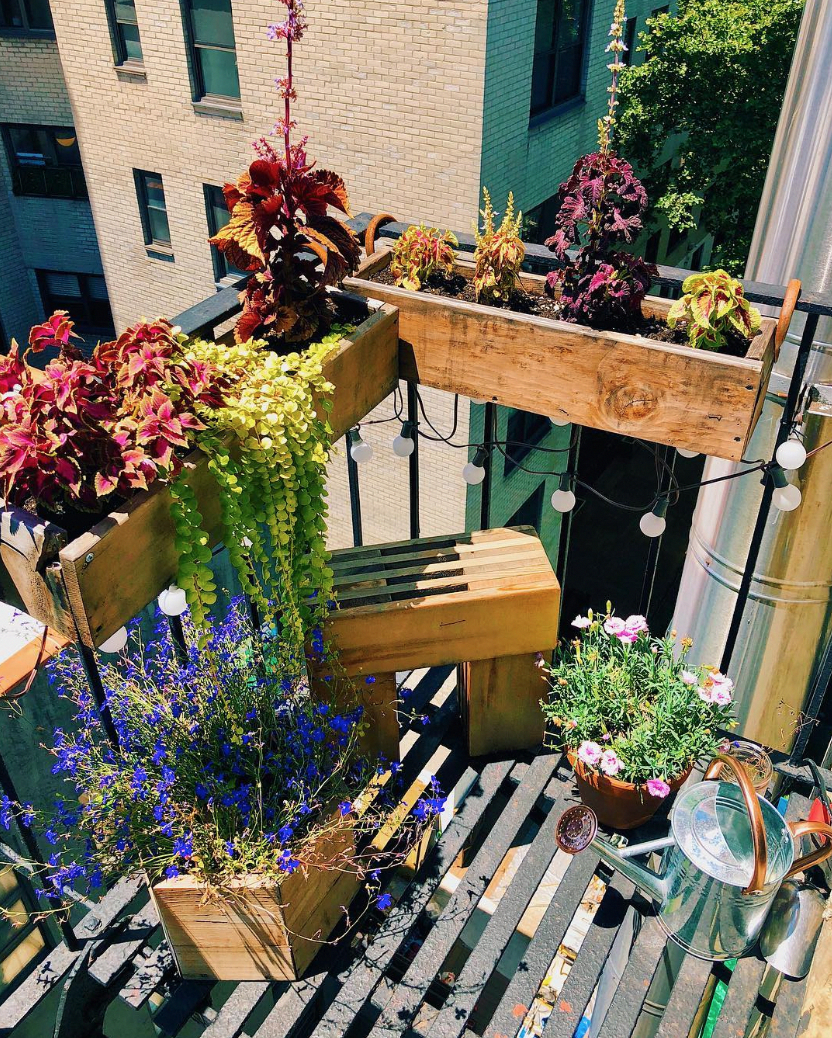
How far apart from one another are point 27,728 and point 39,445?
6.05m

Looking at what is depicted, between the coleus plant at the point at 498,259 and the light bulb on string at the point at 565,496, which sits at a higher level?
the coleus plant at the point at 498,259

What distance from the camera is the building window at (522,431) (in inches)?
430

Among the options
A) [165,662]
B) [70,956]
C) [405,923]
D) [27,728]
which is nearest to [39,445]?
[165,662]

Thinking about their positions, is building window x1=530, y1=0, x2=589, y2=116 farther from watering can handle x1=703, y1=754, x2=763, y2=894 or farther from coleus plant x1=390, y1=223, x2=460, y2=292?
watering can handle x1=703, y1=754, x2=763, y2=894

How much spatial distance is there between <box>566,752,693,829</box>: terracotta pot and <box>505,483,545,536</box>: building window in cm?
963

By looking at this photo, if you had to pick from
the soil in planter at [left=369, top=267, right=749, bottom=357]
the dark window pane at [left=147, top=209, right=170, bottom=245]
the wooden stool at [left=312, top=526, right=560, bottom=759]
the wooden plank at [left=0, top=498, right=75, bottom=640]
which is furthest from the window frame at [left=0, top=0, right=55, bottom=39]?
the wooden plank at [left=0, top=498, right=75, bottom=640]

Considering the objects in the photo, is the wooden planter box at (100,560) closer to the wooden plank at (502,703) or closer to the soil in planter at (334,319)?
the soil in planter at (334,319)

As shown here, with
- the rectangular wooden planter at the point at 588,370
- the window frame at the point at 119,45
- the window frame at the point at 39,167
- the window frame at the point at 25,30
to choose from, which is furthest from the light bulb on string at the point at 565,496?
the window frame at the point at 25,30

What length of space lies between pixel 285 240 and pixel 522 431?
30.2 feet

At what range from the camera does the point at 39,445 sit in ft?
5.90

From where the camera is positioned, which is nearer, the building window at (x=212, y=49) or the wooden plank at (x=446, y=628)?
the wooden plank at (x=446, y=628)

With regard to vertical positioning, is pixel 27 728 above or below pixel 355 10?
below

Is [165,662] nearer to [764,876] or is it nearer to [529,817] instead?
[529,817]

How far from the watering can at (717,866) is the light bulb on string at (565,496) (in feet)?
3.26
